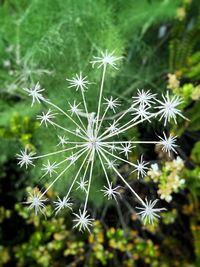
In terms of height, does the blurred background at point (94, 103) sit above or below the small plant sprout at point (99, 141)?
above

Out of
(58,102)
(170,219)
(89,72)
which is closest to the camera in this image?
(58,102)

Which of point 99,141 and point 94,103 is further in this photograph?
point 94,103

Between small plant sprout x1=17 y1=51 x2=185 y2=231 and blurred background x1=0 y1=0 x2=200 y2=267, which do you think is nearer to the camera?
small plant sprout x1=17 y1=51 x2=185 y2=231

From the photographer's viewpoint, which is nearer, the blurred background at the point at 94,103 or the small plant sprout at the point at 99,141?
the small plant sprout at the point at 99,141

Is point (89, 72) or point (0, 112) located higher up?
point (0, 112)

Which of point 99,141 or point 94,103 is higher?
point 94,103

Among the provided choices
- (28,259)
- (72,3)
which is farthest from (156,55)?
(28,259)

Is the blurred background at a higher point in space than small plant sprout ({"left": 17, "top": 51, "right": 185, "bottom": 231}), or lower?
higher

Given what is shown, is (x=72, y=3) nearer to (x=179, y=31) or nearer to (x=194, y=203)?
(x=179, y=31)
